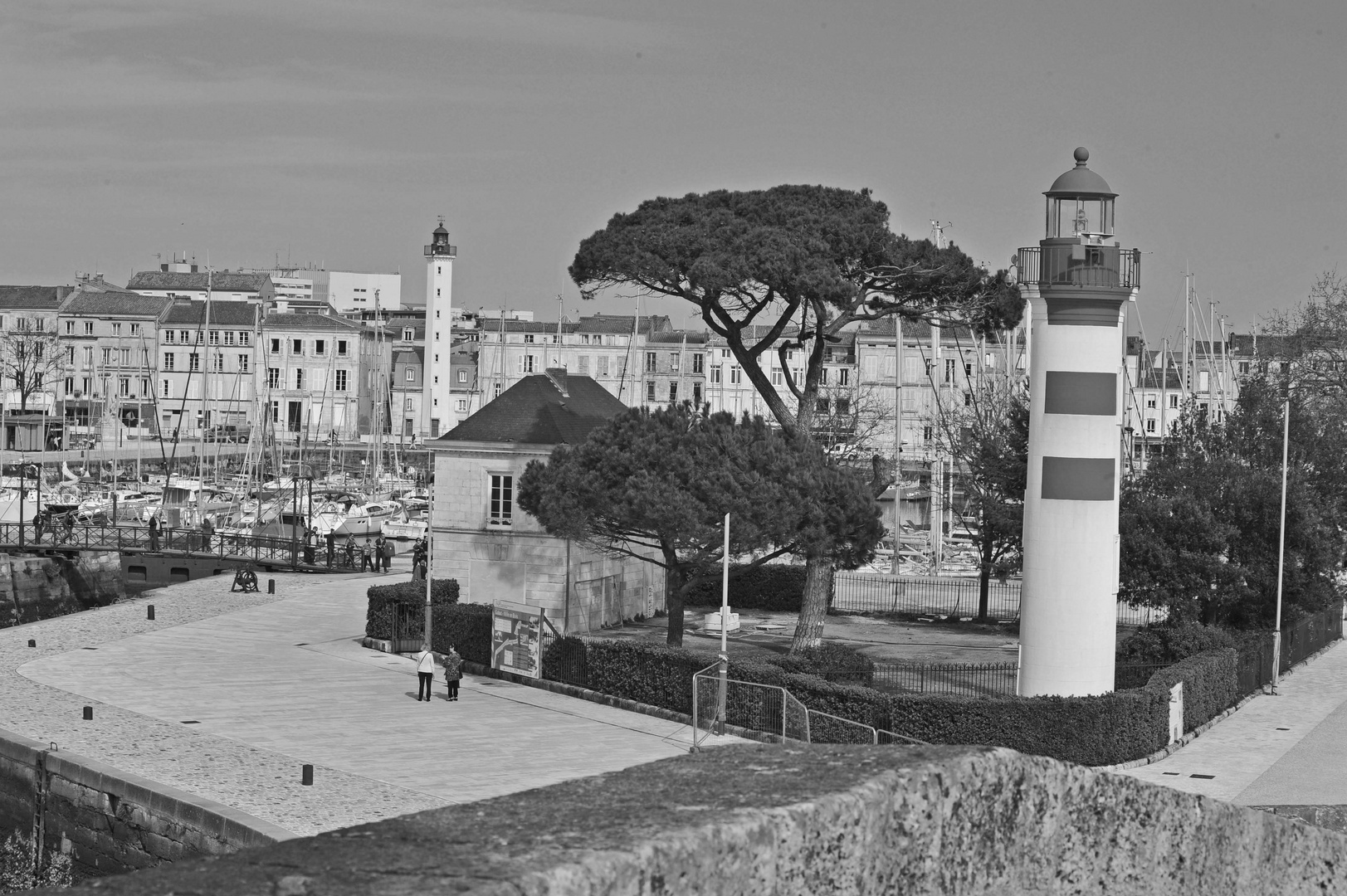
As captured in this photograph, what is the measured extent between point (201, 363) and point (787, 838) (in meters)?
131

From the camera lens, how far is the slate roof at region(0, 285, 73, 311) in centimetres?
13850

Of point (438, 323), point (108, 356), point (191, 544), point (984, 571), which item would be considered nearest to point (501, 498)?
point (984, 571)

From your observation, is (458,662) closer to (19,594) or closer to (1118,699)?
(1118,699)

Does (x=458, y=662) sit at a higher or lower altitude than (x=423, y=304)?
lower

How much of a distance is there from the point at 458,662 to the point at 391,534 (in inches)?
1781

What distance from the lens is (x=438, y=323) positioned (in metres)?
118

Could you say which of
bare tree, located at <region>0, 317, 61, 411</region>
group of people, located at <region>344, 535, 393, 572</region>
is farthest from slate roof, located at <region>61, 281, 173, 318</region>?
group of people, located at <region>344, 535, 393, 572</region>

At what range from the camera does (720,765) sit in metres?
7.53

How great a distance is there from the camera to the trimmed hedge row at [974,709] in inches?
1009

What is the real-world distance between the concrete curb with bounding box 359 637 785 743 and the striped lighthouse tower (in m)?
4.46

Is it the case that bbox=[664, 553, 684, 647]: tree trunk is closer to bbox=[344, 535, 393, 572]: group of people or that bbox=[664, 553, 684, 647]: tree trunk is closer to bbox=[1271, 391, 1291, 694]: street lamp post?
bbox=[1271, 391, 1291, 694]: street lamp post

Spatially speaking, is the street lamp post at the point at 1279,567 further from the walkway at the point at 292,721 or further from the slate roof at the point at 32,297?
the slate roof at the point at 32,297

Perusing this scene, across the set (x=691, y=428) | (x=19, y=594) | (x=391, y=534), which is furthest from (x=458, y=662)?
(x=391, y=534)

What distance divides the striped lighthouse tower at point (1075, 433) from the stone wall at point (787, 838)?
1747 centimetres
